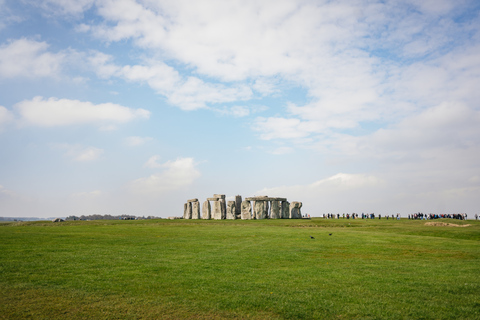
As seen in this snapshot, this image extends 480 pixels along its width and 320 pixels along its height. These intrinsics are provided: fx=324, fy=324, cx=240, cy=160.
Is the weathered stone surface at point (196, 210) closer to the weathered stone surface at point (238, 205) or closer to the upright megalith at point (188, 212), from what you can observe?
the upright megalith at point (188, 212)

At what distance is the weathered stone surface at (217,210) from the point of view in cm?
5184

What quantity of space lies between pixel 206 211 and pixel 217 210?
2.19 metres

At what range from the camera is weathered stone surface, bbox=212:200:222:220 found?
2041 inches

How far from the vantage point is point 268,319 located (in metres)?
6.76

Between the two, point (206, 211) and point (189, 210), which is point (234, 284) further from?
point (189, 210)

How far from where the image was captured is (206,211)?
175 ft

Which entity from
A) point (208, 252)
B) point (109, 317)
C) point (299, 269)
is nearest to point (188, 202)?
point (208, 252)

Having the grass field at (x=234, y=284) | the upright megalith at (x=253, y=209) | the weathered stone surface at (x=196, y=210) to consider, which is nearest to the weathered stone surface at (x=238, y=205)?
the upright megalith at (x=253, y=209)

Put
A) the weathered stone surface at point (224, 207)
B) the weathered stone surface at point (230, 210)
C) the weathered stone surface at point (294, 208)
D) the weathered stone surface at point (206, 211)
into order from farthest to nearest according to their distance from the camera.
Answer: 1. the weathered stone surface at point (206, 211)
2. the weathered stone surface at point (294, 208)
3. the weathered stone surface at point (224, 207)
4. the weathered stone surface at point (230, 210)

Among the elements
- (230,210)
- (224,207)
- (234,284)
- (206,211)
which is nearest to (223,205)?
(224,207)

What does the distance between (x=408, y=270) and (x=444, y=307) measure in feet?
13.7

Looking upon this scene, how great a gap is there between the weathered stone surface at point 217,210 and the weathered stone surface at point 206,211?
2.99ft

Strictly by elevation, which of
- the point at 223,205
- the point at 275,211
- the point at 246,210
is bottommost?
the point at 275,211

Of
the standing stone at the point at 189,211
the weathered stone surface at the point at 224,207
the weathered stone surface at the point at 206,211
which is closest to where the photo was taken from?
the weathered stone surface at the point at 224,207
